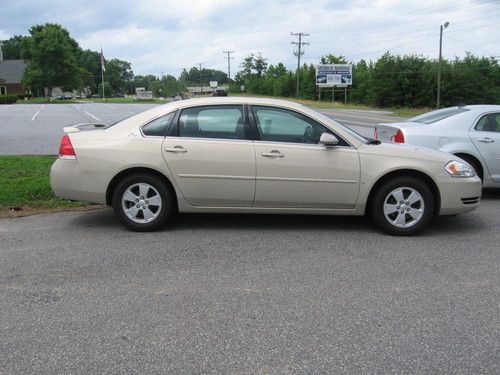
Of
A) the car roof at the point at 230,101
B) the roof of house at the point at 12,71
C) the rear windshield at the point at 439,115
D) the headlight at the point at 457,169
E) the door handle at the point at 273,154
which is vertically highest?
the roof of house at the point at 12,71

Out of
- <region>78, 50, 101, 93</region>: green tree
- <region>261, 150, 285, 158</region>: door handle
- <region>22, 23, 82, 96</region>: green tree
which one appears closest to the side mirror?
<region>261, 150, 285, 158</region>: door handle

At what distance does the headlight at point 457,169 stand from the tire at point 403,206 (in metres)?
0.35

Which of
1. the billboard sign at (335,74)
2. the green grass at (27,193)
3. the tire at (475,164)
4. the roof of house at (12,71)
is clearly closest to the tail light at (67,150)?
the green grass at (27,193)

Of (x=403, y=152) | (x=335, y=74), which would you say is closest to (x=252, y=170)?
(x=403, y=152)

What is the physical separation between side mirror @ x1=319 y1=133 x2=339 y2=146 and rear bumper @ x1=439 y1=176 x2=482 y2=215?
1277mm

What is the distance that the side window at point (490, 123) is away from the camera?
8219mm

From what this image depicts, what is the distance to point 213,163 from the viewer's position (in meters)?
5.89

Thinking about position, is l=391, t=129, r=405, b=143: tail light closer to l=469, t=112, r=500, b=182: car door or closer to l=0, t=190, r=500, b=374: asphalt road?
l=469, t=112, r=500, b=182: car door

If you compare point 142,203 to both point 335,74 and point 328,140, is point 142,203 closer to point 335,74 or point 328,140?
point 328,140

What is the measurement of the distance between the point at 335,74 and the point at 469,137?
7062 cm

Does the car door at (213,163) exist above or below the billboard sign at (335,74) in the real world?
below

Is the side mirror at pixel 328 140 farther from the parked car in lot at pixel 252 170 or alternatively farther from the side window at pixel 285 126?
the side window at pixel 285 126

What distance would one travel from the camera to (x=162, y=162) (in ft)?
19.3

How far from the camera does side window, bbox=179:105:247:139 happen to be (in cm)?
604
